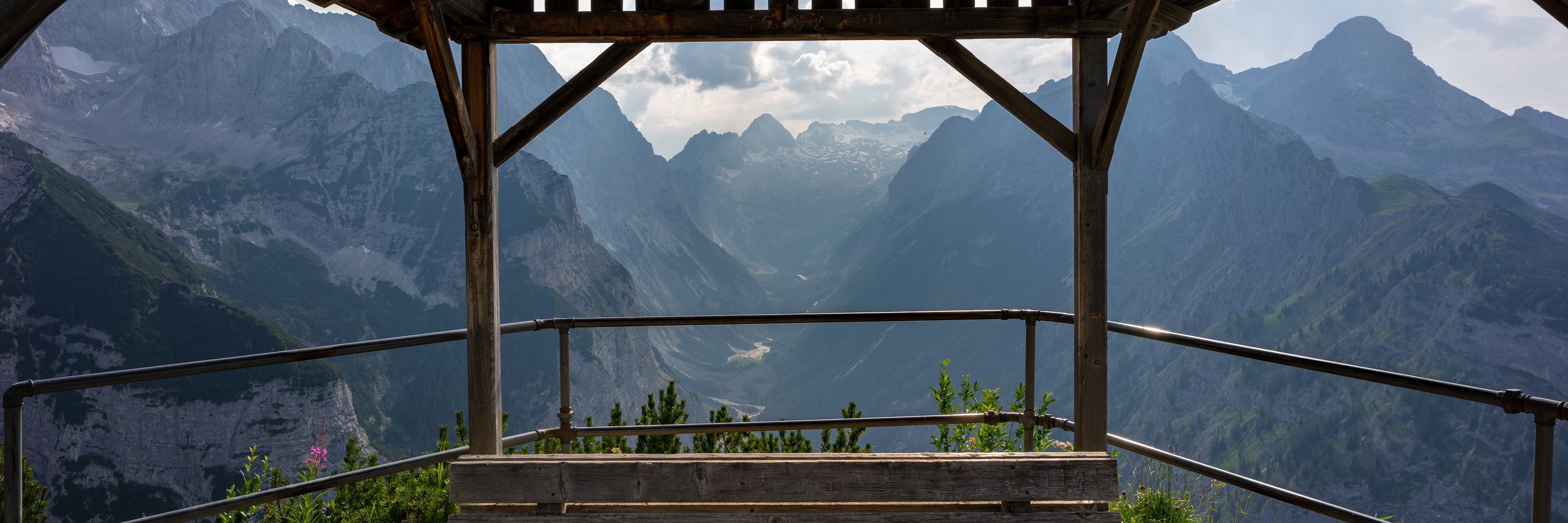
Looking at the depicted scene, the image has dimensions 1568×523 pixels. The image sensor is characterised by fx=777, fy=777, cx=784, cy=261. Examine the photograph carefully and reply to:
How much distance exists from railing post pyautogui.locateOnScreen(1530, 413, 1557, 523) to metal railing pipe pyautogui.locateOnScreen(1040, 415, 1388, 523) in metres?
0.40

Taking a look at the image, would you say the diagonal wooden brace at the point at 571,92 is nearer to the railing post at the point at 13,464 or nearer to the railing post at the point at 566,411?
the railing post at the point at 566,411

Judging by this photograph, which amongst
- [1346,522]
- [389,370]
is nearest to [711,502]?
[1346,522]

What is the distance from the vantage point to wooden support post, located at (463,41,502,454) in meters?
3.80

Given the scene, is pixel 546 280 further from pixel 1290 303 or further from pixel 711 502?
pixel 711 502

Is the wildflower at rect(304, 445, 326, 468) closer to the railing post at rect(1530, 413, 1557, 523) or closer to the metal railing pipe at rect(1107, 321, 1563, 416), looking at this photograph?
the metal railing pipe at rect(1107, 321, 1563, 416)

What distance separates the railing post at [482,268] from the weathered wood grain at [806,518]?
6.28ft

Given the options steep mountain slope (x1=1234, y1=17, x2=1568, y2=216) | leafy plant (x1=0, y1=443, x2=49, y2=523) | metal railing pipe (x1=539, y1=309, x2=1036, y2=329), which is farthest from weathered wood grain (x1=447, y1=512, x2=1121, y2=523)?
steep mountain slope (x1=1234, y1=17, x2=1568, y2=216)

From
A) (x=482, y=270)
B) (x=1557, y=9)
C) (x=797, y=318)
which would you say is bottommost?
(x=797, y=318)

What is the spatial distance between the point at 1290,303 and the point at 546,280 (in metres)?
89.8

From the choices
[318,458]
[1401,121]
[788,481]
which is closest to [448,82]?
[788,481]

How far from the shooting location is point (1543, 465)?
85.2 inches

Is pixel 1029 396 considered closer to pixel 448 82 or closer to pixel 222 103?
pixel 448 82

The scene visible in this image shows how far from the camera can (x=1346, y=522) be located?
2643mm

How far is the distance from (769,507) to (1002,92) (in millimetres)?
2510
